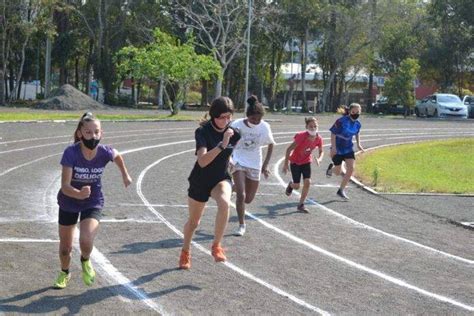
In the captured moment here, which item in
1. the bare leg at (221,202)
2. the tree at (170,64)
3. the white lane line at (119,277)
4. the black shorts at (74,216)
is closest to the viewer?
the white lane line at (119,277)

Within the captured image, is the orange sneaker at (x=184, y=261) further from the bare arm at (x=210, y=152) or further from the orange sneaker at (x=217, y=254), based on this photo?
the bare arm at (x=210, y=152)

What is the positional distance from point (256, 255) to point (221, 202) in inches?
53.4

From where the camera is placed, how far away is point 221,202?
797 centimetres

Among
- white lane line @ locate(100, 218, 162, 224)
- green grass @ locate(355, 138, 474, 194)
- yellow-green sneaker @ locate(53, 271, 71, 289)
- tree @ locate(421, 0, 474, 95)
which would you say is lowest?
green grass @ locate(355, 138, 474, 194)

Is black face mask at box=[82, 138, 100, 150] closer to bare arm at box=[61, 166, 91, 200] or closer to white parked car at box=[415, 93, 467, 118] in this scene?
bare arm at box=[61, 166, 91, 200]

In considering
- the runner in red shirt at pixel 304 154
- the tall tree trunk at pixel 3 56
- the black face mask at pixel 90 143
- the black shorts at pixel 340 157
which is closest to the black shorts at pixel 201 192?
the black face mask at pixel 90 143

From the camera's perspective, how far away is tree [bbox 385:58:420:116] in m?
64.4

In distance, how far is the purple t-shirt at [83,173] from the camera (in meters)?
7.09

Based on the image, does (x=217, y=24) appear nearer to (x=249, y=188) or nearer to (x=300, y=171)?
(x=300, y=171)

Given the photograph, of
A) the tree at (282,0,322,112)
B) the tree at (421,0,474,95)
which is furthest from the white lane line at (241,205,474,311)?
the tree at (421,0,474,95)

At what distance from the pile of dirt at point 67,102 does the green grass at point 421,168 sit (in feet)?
82.7

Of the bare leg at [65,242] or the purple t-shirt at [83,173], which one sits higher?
the purple t-shirt at [83,173]

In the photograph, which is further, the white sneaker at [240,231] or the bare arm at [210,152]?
the white sneaker at [240,231]

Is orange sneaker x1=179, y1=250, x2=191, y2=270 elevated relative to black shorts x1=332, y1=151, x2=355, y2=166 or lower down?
lower down
